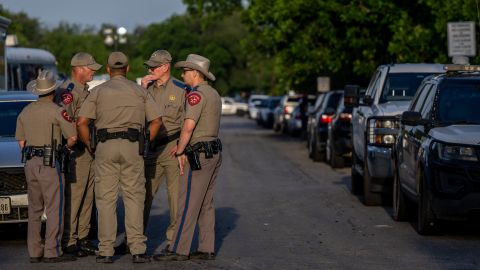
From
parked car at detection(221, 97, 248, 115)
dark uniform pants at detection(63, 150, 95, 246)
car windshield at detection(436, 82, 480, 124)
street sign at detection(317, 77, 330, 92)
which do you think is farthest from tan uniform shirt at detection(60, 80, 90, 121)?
parked car at detection(221, 97, 248, 115)

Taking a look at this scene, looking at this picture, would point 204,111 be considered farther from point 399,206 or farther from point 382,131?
point 382,131

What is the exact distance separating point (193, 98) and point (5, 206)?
2.74 metres

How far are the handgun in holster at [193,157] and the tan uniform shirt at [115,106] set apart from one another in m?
0.48

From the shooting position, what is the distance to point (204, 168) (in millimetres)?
11828

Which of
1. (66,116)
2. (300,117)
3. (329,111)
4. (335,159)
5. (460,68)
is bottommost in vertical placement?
(300,117)

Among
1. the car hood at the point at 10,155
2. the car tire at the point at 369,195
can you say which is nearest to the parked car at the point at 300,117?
the car tire at the point at 369,195

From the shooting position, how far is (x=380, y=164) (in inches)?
672

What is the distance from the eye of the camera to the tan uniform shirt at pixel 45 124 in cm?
1192

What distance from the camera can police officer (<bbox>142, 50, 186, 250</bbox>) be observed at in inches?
486

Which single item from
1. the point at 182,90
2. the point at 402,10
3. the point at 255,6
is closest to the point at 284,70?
the point at 255,6

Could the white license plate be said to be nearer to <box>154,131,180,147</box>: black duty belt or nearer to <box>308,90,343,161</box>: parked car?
<box>154,131,180,147</box>: black duty belt

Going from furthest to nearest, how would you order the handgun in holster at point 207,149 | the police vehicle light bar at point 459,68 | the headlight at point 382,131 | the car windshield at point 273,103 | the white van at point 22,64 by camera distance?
the car windshield at point 273,103 < the white van at point 22,64 < the headlight at point 382,131 < the police vehicle light bar at point 459,68 < the handgun in holster at point 207,149

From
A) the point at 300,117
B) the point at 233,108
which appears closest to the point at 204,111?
the point at 300,117

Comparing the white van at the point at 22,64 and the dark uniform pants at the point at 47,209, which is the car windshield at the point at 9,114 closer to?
the dark uniform pants at the point at 47,209
